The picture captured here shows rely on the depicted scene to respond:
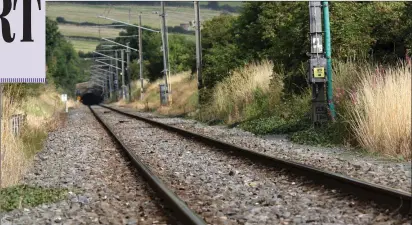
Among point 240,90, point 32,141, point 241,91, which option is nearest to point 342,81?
point 32,141

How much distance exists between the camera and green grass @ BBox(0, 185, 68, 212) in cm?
762

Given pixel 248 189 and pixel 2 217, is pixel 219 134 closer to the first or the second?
pixel 248 189

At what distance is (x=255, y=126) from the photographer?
18.7 meters

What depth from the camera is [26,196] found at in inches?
317

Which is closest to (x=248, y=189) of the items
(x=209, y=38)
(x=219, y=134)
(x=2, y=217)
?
(x=2, y=217)

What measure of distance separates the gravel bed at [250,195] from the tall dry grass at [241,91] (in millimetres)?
9837

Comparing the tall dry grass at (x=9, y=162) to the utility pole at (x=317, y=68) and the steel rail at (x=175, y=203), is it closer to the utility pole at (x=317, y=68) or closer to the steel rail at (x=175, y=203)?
the steel rail at (x=175, y=203)

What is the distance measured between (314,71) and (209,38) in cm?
4101

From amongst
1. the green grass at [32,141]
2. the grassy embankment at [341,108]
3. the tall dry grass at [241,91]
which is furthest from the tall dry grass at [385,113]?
the tall dry grass at [241,91]

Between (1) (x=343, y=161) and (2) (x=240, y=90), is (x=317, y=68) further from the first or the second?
(2) (x=240, y=90)

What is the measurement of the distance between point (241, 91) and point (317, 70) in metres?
8.63

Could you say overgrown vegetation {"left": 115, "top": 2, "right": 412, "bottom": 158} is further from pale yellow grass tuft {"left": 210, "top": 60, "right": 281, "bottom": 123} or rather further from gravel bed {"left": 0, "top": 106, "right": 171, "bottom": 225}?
gravel bed {"left": 0, "top": 106, "right": 171, "bottom": 225}

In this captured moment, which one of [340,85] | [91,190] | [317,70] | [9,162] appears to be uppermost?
[317,70]

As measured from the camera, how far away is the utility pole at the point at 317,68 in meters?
15.2
